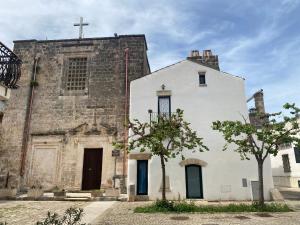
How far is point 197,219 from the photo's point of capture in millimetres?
8320

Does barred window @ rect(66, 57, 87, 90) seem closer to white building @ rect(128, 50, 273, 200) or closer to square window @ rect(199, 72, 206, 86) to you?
white building @ rect(128, 50, 273, 200)

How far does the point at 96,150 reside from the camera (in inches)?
627

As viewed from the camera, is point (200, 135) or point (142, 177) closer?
point (142, 177)

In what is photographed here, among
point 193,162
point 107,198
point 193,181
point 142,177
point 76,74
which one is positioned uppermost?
point 76,74

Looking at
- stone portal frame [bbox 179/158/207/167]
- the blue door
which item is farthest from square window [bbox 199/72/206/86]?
the blue door

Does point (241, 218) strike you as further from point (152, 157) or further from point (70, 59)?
point (70, 59)

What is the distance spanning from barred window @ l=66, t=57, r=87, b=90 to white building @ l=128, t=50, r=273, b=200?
449 cm

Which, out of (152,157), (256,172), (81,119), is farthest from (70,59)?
(256,172)

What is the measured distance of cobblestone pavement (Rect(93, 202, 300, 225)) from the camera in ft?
25.3

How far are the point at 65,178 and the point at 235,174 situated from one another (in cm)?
967

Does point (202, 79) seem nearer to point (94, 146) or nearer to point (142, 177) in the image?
point (142, 177)

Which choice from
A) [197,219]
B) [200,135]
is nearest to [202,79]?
[200,135]

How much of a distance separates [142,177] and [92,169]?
3.71m

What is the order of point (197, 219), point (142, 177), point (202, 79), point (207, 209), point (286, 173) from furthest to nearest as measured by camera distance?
point (286, 173) < point (202, 79) < point (142, 177) < point (207, 209) < point (197, 219)
